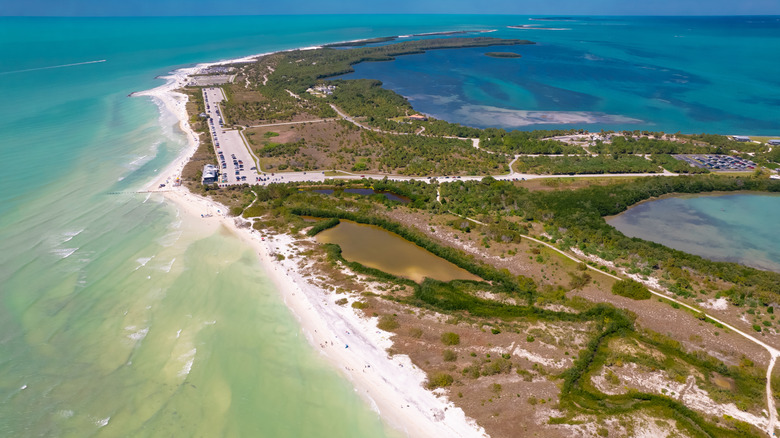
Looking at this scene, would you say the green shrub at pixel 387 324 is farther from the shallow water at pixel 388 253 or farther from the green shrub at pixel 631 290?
the green shrub at pixel 631 290

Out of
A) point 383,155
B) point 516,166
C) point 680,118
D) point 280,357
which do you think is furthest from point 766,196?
point 280,357

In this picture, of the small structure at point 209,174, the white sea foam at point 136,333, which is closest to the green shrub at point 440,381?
the white sea foam at point 136,333

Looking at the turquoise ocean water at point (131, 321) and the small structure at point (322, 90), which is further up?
the small structure at point (322, 90)

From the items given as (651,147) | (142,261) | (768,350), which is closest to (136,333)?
(142,261)

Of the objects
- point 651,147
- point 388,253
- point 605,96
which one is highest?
point 605,96

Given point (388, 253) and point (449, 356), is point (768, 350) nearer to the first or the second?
point (449, 356)

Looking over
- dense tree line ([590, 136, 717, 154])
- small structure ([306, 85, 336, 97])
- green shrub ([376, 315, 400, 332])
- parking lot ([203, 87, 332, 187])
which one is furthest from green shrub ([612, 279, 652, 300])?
small structure ([306, 85, 336, 97])

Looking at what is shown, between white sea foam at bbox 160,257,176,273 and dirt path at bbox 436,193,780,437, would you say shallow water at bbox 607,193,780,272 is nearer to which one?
dirt path at bbox 436,193,780,437
